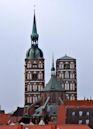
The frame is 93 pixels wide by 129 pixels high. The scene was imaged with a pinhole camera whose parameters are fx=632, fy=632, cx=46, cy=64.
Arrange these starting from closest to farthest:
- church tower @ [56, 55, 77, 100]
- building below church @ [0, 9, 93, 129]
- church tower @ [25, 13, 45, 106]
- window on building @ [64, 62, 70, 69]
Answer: building below church @ [0, 9, 93, 129] → church tower @ [25, 13, 45, 106] → church tower @ [56, 55, 77, 100] → window on building @ [64, 62, 70, 69]

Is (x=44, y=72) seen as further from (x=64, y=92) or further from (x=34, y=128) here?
(x=34, y=128)

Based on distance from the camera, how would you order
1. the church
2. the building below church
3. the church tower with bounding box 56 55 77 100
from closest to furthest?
the building below church
the church
the church tower with bounding box 56 55 77 100

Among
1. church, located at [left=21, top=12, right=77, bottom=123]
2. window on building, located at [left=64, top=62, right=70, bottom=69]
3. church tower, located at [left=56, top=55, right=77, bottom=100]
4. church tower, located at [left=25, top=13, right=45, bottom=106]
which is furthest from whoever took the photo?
window on building, located at [left=64, top=62, right=70, bottom=69]

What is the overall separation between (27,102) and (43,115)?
1769 centimetres

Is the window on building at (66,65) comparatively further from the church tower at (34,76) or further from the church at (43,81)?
the church tower at (34,76)

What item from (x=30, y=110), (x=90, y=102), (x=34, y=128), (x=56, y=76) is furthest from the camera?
(x=56, y=76)

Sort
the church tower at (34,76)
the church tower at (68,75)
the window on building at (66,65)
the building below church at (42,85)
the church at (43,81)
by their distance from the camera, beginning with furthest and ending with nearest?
1. the window on building at (66,65)
2. the church tower at (68,75)
3. the church tower at (34,76)
4. the church at (43,81)
5. the building below church at (42,85)

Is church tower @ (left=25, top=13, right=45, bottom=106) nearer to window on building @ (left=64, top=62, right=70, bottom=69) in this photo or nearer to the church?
the church

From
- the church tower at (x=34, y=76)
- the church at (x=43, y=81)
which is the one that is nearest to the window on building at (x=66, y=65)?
the church at (x=43, y=81)

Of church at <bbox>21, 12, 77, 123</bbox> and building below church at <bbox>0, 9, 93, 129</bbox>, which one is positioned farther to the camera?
church at <bbox>21, 12, 77, 123</bbox>

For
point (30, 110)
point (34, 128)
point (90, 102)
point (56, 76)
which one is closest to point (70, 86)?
point (56, 76)

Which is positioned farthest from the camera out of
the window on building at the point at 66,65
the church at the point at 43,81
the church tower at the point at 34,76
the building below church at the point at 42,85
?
the window on building at the point at 66,65

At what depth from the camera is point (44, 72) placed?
462 ft

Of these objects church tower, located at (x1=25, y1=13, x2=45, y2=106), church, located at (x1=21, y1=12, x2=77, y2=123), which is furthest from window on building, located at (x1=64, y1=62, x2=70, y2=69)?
church tower, located at (x1=25, y1=13, x2=45, y2=106)
